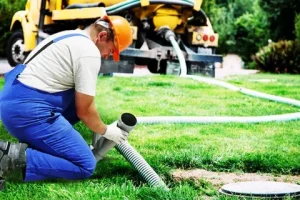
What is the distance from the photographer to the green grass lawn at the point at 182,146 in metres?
3.23

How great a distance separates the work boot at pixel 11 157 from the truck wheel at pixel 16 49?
28.6ft

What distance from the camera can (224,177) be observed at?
373 centimetres

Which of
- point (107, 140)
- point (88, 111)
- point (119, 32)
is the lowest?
point (107, 140)

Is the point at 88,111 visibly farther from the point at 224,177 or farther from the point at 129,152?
the point at 224,177

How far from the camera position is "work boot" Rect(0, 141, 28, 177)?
3.27m

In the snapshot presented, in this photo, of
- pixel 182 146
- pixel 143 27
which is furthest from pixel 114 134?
pixel 143 27

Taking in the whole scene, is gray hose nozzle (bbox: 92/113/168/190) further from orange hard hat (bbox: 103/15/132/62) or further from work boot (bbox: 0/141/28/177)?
work boot (bbox: 0/141/28/177)

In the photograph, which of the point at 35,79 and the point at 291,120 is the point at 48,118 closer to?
the point at 35,79

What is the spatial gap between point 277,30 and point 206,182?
771 inches

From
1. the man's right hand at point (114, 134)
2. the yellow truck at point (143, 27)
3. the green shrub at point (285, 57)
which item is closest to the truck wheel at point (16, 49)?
the yellow truck at point (143, 27)

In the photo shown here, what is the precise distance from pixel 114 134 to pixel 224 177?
2.53 ft

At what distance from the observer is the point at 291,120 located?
19.3 feet

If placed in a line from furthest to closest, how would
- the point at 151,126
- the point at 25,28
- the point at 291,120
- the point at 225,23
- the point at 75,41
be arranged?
the point at 225,23 → the point at 25,28 → the point at 291,120 → the point at 151,126 → the point at 75,41

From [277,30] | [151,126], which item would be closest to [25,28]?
[151,126]
